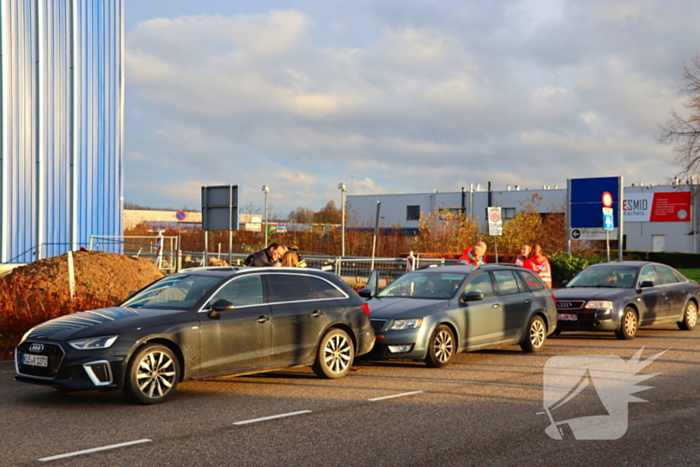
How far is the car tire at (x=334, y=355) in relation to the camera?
9914 mm

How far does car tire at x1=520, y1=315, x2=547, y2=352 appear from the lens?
41.3 feet

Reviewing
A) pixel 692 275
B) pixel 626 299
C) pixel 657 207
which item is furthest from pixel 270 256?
pixel 657 207

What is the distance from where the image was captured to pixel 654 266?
16109 mm

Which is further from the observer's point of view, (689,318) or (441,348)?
(689,318)

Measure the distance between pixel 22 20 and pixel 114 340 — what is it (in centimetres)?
1885

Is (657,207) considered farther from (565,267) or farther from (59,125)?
(59,125)

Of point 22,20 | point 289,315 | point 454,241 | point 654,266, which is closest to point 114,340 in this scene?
point 289,315

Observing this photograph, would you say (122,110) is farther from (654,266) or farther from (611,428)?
(611,428)

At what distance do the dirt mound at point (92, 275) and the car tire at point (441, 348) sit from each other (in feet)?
24.8

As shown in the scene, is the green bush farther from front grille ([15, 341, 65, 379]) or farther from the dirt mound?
front grille ([15, 341, 65, 379])

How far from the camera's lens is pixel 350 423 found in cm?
727

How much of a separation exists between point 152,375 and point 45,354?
3.70ft

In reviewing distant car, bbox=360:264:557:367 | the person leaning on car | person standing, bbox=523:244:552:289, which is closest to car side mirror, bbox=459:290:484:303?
distant car, bbox=360:264:557:367

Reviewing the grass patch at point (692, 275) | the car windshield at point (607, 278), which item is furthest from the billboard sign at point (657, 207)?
the car windshield at point (607, 278)
